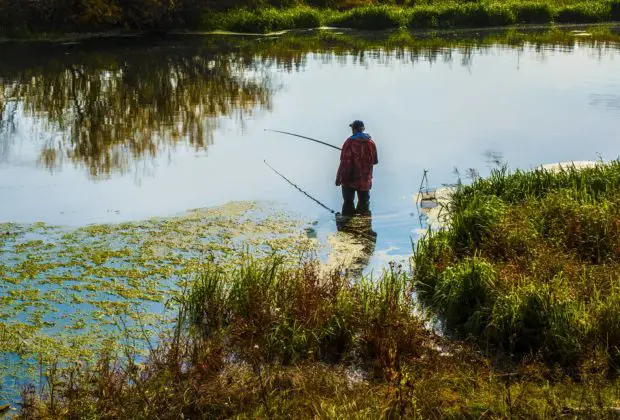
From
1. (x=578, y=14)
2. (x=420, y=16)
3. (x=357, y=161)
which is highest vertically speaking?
(x=578, y=14)

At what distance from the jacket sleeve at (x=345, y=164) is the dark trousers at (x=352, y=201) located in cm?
24

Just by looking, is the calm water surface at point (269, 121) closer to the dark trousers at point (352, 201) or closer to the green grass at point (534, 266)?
the dark trousers at point (352, 201)

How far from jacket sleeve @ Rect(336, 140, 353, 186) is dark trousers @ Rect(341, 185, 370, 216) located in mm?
235

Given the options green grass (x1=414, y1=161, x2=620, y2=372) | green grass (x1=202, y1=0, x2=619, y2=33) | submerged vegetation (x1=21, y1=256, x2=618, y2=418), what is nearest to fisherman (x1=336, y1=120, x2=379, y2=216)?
green grass (x1=414, y1=161, x2=620, y2=372)

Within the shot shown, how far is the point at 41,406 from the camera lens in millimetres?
7309

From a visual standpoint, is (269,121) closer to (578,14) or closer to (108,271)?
(108,271)

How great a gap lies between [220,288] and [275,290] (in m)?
0.60

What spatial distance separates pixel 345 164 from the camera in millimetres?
13906

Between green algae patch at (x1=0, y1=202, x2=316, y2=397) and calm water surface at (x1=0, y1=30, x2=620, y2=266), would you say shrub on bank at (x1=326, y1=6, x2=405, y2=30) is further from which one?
green algae patch at (x1=0, y1=202, x2=316, y2=397)

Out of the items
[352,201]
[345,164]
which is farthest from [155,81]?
[345,164]

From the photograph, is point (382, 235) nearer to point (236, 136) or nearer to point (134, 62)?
point (236, 136)

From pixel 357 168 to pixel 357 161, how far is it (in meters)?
0.14

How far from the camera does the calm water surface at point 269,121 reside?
15.3 metres

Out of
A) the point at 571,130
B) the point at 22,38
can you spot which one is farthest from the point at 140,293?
the point at 22,38
